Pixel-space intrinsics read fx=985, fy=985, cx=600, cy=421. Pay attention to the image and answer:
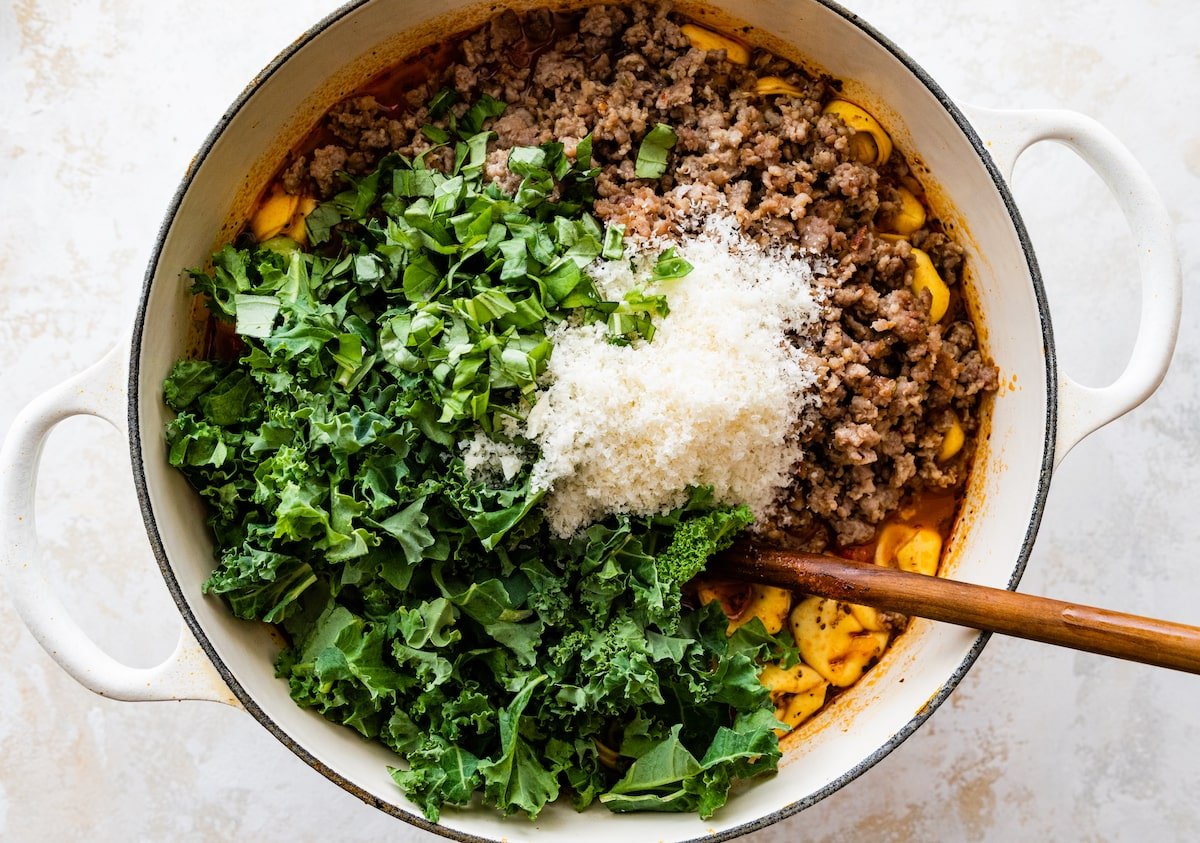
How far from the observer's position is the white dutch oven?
186 cm

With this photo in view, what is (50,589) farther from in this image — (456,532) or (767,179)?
(767,179)

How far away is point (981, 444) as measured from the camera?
7.26ft

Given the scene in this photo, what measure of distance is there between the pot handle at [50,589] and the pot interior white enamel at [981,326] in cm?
6

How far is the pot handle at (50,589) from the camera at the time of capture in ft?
6.01

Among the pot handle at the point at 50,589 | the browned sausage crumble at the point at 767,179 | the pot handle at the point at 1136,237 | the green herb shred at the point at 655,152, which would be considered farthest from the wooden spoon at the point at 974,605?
the pot handle at the point at 50,589

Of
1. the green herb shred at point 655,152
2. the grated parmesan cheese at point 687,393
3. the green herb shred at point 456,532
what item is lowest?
the green herb shred at point 456,532

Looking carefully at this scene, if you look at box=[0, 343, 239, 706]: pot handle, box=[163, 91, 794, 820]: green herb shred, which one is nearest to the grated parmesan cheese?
box=[163, 91, 794, 820]: green herb shred

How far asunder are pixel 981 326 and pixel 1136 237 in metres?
0.36

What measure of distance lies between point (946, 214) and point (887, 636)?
0.95 meters

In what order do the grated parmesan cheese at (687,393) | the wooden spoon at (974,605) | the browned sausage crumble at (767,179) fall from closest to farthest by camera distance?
the wooden spoon at (974,605) < the grated parmesan cheese at (687,393) < the browned sausage crumble at (767,179)

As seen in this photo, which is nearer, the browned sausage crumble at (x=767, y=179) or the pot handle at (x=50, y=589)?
the pot handle at (x=50, y=589)

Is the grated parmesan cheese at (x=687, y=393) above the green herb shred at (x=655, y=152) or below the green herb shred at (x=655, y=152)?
below

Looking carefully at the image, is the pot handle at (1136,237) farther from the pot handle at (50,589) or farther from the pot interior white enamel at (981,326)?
the pot handle at (50,589)

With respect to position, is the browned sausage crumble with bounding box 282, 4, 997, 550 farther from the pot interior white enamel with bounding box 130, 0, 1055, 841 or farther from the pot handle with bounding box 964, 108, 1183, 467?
the pot handle with bounding box 964, 108, 1183, 467
